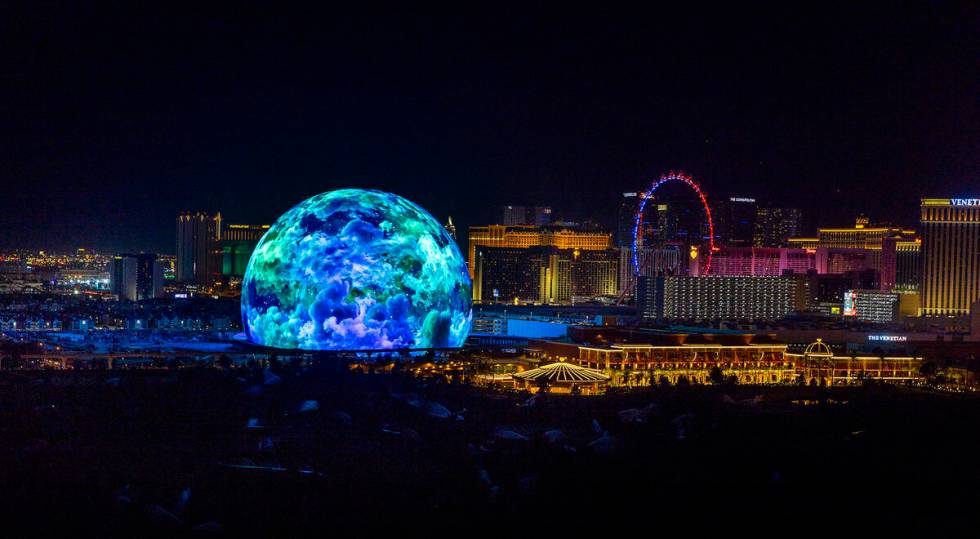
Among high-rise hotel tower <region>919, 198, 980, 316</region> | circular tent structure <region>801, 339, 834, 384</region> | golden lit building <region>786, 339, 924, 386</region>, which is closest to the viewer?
circular tent structure <region>801, 339, 834, 384</region>

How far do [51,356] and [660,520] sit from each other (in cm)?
2518

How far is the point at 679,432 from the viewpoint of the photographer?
2717 centimetres

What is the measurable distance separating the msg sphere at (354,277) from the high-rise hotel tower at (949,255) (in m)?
63.4

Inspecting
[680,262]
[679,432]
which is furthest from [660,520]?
[680,262]

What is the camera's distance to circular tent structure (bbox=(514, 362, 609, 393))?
3509cm

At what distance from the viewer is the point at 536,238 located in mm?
109375

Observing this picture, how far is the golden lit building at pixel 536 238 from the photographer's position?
108 metres

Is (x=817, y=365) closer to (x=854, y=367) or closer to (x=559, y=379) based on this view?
(x=854, y=367)

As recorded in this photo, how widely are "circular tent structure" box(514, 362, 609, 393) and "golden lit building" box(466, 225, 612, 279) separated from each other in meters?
70.3

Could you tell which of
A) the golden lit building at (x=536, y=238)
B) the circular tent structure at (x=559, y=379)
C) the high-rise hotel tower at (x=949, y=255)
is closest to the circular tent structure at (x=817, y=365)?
the circular tent structure at (x=559, y=379)

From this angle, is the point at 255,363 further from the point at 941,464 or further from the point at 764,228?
the point at 764,228

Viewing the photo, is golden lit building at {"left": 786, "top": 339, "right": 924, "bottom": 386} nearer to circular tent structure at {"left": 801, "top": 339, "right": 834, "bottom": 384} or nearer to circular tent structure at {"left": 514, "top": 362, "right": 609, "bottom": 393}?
circular tent structure at {"left": 801, "top": 339, "right": 834, "bottom": 384}

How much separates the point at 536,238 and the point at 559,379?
74060 millimetres

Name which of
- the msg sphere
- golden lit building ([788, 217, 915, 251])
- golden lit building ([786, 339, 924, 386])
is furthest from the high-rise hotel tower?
the msg sphere
